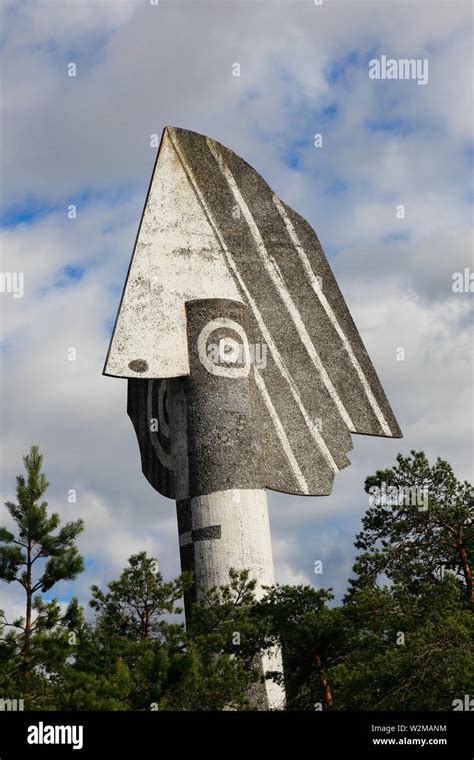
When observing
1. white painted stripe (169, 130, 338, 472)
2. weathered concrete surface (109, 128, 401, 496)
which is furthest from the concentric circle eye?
white painted stripe (169, 130, 338, 472)

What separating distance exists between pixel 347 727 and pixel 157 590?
371cm

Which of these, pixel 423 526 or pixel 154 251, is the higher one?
pixel 154 251

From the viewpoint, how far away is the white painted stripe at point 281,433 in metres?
15.3

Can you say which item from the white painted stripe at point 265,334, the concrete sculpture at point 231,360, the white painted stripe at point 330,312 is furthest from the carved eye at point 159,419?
the white painted stripe at point 330,312

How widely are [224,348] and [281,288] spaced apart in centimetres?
175

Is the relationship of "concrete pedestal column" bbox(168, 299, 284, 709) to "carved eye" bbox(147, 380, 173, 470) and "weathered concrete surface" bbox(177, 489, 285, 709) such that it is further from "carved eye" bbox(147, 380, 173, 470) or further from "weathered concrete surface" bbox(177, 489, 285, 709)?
"carved eye" bbox(147, 380, 173, 470)

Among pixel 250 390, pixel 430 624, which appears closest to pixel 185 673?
pixel 430 624

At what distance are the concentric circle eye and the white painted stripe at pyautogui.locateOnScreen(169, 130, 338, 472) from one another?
55cm

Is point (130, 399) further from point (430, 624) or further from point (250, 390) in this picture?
point (430, 624)

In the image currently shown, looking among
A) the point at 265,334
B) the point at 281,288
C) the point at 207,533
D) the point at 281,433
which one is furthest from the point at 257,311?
the point at 207,533

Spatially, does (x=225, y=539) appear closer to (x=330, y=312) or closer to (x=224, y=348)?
(x=224, y=348)

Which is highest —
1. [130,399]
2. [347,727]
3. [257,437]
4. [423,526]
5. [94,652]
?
[130,399]

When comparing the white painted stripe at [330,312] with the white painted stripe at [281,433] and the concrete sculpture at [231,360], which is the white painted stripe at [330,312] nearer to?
the concrete sculpture at [231,360]

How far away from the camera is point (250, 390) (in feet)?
50.4
